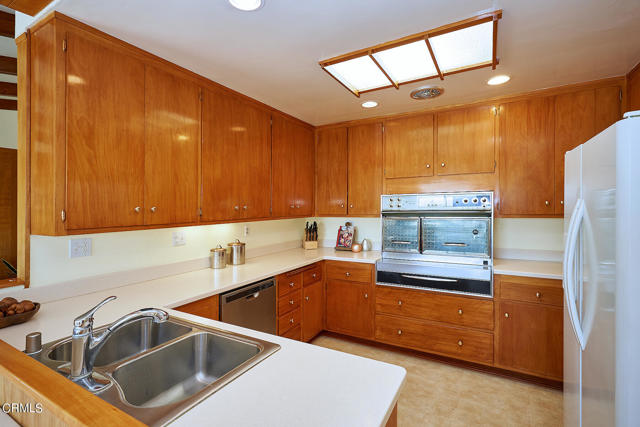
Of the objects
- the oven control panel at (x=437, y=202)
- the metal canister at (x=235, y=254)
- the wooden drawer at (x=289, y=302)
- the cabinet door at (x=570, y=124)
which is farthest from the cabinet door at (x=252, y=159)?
the cabinet door at (x=570, y=124)

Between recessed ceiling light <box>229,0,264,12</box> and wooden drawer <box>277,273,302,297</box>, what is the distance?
1.88m

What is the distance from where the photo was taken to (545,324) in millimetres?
2381

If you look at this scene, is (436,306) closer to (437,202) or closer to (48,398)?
(437,202)

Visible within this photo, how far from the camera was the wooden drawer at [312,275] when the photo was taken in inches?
116

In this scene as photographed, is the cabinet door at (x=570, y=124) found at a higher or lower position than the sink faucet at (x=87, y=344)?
higher

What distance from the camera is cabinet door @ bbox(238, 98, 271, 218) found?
102 inches

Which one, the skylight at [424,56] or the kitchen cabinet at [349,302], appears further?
the kitchen cabinet at [349,302]

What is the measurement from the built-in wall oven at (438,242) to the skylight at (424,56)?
1209 mm

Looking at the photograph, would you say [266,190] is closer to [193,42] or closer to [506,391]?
[193,42]

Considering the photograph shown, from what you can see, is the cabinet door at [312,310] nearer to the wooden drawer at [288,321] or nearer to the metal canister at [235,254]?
the wooden drawer at [288,321]

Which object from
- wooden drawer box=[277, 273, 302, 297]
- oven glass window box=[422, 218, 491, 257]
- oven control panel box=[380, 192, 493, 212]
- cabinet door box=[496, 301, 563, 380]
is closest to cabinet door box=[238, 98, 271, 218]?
wooden drawer box=[277, 273, 302, 297]

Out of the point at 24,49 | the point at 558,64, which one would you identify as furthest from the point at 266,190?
the point at 558,64

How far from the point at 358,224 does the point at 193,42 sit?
2554mm

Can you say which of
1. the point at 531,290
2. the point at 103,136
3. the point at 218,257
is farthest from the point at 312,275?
the point at 103,136
